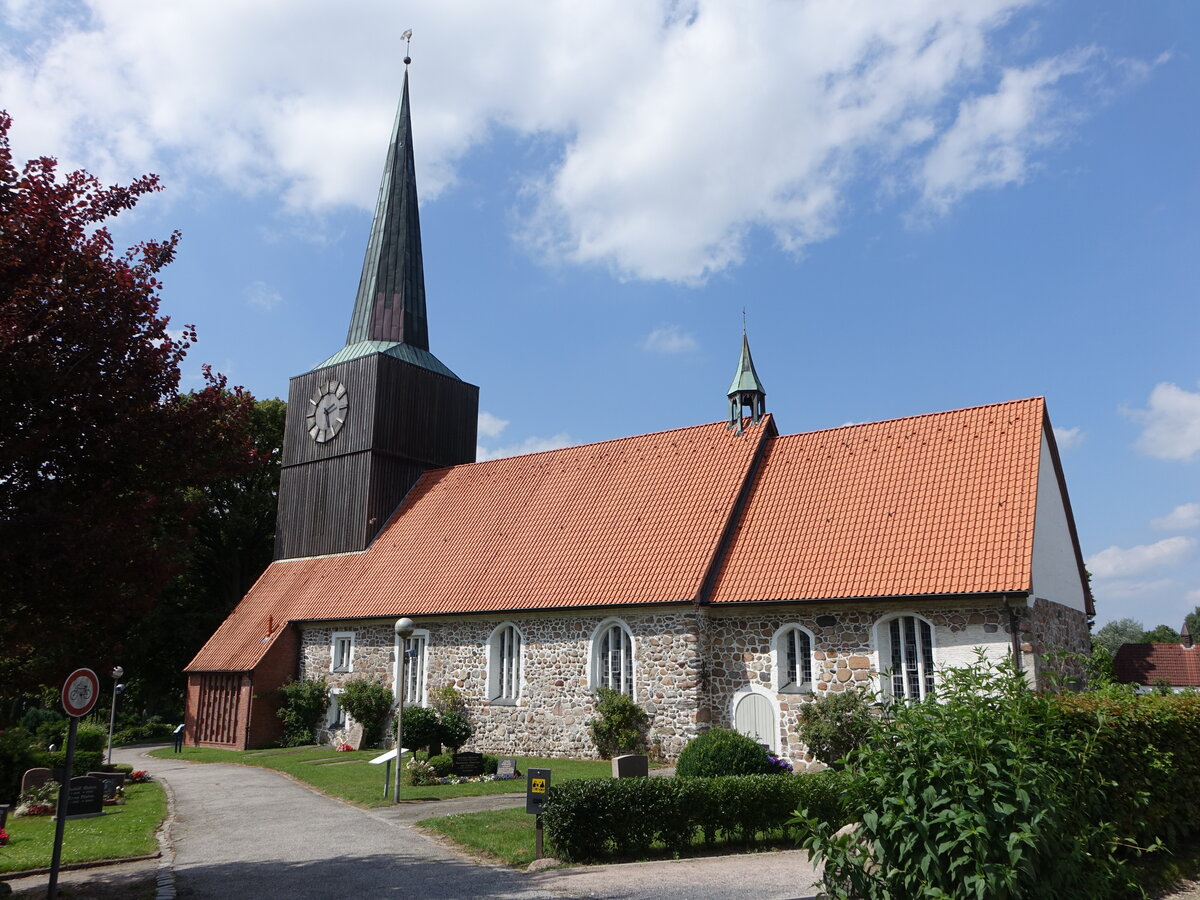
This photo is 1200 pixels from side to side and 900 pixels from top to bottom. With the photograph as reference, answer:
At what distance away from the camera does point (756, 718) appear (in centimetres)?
1689

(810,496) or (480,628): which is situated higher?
(810,496)


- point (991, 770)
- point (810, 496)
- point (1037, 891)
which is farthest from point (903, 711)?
point (810, 496)

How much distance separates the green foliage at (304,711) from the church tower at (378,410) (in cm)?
451

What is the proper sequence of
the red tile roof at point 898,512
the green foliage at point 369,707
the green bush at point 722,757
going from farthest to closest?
the green foliage at point 369,707 < the red tile roof at point 898,512 < the green bush at point 722,757

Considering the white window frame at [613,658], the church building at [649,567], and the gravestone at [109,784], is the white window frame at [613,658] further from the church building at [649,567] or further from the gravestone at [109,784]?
the gravestone at [109,784]

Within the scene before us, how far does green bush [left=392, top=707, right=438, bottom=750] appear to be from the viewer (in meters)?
18.2

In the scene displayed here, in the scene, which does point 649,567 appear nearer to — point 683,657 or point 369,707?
point 683,657

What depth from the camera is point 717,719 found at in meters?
17.5

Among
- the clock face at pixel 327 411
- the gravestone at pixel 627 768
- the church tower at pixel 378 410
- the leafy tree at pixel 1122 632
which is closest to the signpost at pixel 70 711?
Answer: the gravestone at pixel 627 768

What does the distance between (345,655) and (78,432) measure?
1738cm

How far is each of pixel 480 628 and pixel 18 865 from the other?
11963 mm

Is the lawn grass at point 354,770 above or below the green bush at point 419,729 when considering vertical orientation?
below

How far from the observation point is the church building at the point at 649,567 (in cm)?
1600

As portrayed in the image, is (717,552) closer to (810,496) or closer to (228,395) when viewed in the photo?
(810,496)
